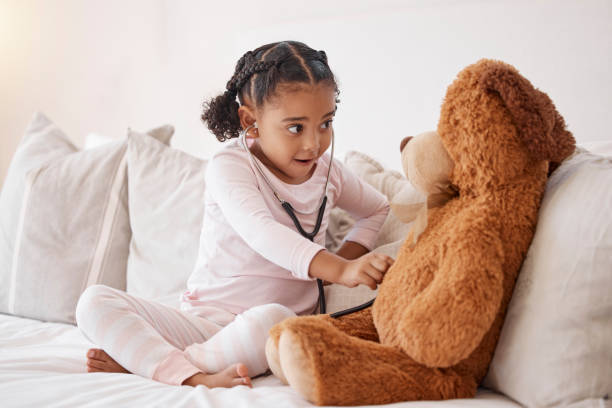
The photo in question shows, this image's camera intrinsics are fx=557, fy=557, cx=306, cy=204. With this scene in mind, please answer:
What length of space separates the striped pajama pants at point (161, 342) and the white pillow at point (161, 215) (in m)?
0.47

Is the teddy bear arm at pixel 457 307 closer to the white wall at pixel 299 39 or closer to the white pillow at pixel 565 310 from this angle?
the white pillow at pixel 565 310

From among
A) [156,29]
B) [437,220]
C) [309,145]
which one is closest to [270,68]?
[309,145]

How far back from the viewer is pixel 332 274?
37.4 inches

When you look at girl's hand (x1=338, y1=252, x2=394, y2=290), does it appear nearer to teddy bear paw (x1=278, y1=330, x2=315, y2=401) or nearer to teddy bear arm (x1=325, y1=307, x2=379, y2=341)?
teddy bear arm (x1=325, y1=307, x2=379, y2=341)

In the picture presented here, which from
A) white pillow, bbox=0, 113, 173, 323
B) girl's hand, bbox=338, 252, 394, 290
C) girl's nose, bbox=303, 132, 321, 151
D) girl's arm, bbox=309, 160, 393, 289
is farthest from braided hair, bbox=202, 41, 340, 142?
white pillow, bbox=0, 113, 173, 323

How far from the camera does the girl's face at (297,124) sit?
1103mm

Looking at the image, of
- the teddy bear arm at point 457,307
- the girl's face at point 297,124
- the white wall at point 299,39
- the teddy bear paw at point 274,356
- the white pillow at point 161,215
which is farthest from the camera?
the white pillow at point 161,215

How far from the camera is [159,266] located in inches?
59.6

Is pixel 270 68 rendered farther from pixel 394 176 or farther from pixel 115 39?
pixel 115 39

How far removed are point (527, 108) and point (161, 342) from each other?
70 centimetres

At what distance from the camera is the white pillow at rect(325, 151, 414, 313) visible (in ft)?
3.64

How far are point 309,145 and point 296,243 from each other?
217mm

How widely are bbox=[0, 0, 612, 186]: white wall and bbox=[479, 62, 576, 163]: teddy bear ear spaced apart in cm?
72

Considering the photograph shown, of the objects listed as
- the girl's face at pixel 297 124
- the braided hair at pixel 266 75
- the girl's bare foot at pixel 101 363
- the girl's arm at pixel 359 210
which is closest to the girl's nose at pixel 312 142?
the girl's face at pixel 297 124
